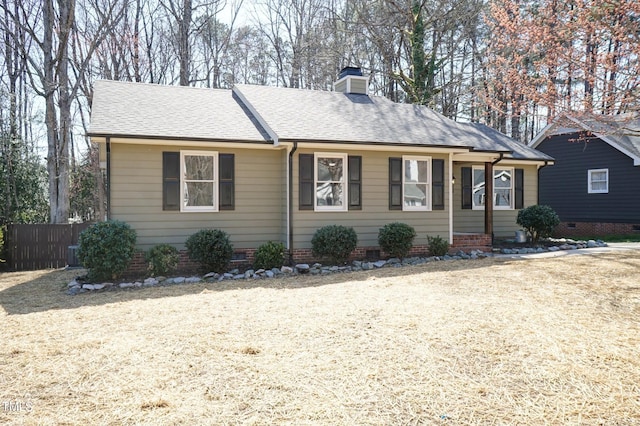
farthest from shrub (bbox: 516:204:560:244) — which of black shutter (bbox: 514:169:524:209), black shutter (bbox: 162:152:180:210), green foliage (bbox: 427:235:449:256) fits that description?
black shutter (bbox: 162:152:180:210)

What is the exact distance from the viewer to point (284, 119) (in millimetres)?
11242

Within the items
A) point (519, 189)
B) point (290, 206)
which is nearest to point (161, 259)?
point (290, 206)

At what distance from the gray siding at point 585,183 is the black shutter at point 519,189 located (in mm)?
3211

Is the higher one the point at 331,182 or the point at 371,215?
the point at 331,182

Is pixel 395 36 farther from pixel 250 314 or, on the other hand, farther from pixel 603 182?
pixel 250 314

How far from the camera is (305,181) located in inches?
422

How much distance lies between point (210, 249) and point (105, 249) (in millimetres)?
1930

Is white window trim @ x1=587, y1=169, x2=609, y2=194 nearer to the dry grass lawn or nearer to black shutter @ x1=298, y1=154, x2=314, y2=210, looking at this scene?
the dry grass lawn

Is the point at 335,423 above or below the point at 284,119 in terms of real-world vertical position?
below

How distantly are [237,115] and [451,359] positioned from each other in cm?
889

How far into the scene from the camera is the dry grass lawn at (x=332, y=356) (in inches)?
135

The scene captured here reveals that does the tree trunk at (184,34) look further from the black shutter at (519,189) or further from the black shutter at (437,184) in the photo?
the black shutter at (519,189)

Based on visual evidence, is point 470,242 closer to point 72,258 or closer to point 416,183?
point 416,183

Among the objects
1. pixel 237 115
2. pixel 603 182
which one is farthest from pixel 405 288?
pixel 603 182
